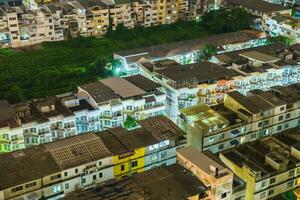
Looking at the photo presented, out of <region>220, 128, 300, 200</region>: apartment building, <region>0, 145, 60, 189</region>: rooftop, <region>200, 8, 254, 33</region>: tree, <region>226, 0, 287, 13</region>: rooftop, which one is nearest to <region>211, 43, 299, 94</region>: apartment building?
<region>220, 128, 300, 200</region>: apartment building

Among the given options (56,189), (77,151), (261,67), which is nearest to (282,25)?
(261,67)

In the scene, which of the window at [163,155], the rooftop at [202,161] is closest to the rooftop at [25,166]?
the window at [163,155]

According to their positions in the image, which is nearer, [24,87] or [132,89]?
[132,89]

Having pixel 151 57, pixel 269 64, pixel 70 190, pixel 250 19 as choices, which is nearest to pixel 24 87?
pixel 151 57

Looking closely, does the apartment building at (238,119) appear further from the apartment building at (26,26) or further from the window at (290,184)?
the apartment building at (26,26)

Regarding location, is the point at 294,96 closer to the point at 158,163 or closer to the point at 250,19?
the point at 158,163

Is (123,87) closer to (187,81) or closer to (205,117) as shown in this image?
(187,81)

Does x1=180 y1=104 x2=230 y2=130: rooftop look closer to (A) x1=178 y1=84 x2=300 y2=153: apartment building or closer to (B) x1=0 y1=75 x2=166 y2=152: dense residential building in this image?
(A) x1=178 y1=84 x2=300 y2=153: apartment building
